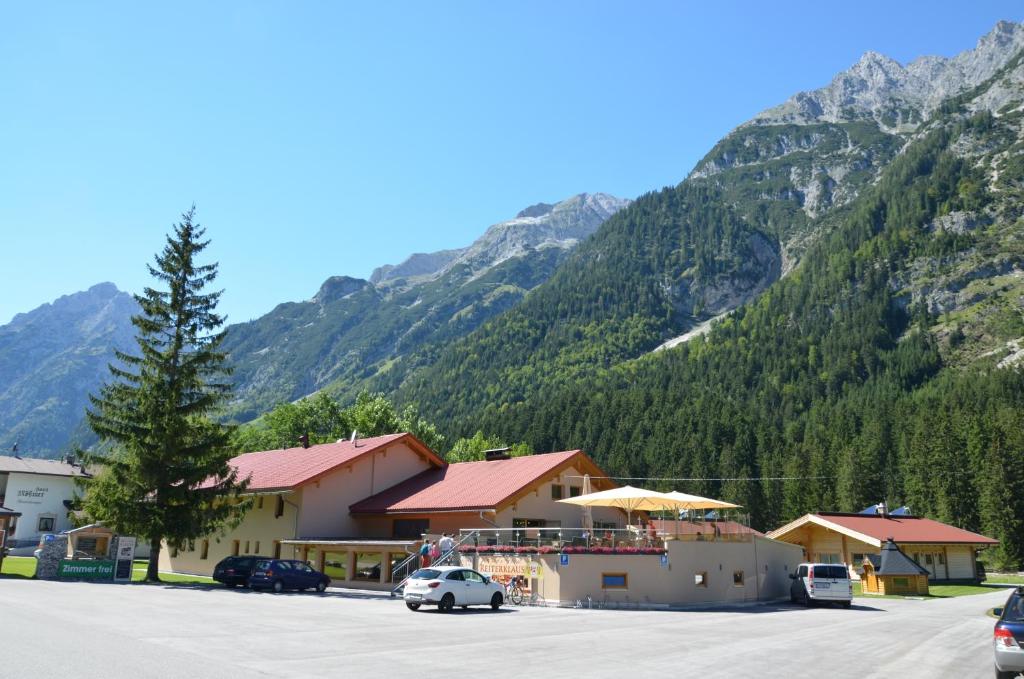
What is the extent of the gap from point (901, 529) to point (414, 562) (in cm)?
3729

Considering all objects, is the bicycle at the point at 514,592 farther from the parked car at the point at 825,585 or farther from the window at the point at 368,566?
the parked car at the point at 825,585

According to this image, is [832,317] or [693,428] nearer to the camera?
[693,428]

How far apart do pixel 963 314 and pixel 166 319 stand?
162 meters

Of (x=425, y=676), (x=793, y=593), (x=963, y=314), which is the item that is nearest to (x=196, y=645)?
(x=425, y=676)

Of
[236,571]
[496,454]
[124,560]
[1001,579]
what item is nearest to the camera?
[236,571]

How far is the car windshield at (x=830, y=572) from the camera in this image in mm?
30984

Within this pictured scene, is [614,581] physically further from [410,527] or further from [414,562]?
[410,527]

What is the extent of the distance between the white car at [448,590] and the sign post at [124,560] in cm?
1768

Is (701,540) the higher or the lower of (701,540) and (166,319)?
the lower

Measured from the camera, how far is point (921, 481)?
79.0 m

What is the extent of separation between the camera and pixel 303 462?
41.7 meters

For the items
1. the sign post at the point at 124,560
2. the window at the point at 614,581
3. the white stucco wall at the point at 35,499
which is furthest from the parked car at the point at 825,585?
the white stucco wall at the point at 35,499

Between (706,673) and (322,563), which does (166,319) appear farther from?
(706,673)

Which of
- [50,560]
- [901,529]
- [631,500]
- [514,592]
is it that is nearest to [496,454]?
[631,500]
